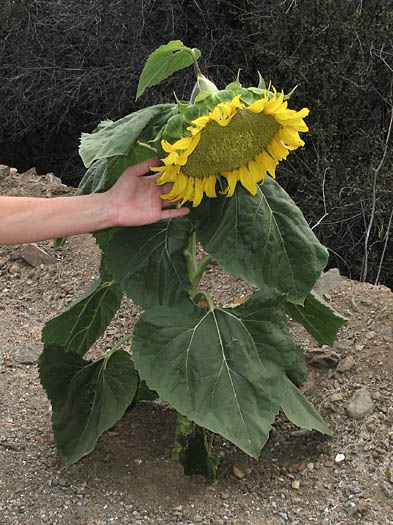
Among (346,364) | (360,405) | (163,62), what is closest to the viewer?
(163,62)

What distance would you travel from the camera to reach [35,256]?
3.99m

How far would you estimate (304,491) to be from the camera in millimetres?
2230

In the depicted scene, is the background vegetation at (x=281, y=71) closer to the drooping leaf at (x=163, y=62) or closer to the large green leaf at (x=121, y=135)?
the drooping leaf at (x=163, y=62)

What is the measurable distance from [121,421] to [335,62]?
294 cm

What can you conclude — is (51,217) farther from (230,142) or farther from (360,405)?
(360,405)

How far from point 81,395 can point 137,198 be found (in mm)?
754

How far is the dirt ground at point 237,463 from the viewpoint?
83.7 inches

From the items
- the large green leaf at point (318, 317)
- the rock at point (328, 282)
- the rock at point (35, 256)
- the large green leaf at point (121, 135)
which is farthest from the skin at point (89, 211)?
the rock at point (35, 256)

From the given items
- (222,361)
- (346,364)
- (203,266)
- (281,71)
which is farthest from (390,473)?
(281,71)

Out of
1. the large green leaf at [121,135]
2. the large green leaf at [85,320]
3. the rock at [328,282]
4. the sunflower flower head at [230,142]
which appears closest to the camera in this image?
the sunflower flower head at [230,142]

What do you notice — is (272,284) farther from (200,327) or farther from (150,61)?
(150,61)

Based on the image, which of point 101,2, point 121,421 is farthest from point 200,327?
point 101,2

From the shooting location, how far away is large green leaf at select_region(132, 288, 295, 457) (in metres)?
1.90

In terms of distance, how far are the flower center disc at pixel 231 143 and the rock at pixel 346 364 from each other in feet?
4.01
